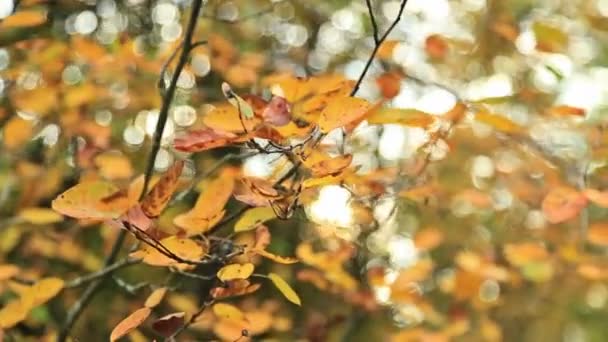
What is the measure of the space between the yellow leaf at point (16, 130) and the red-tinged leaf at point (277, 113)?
1048mm

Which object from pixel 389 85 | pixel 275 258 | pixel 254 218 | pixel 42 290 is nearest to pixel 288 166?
pixel 254 218

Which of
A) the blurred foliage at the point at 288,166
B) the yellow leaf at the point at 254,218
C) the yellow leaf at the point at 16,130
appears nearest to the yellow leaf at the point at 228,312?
the blurred foliage at the point at 288,166

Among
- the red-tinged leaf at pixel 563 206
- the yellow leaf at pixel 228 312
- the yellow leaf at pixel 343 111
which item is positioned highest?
the yellow leaf at pixel 343 111

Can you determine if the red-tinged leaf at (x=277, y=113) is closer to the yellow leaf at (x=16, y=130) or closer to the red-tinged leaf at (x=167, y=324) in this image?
the red-tinged leaf at (x=167, y=324)

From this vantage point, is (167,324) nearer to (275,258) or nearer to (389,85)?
(275,258)

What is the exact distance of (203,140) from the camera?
0.83 meters

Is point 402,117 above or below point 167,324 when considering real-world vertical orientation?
above

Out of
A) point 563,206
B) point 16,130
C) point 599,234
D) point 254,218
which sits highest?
point 254,218

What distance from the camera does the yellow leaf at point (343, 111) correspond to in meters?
0.77

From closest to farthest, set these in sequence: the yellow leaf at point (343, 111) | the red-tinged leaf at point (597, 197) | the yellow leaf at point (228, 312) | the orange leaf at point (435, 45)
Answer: the yellow leaf at point (343, 111) → the yellow leaf at point (228, 312) → the red-tinged leaf at point (597, 197) → the orange leaf at point (435, 45)

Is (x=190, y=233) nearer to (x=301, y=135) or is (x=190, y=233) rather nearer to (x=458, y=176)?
(x=301, y=135)

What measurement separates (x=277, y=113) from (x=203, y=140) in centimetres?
8

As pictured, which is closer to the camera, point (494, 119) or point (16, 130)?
point (494, 119)

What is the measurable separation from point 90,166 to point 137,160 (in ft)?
1.37
